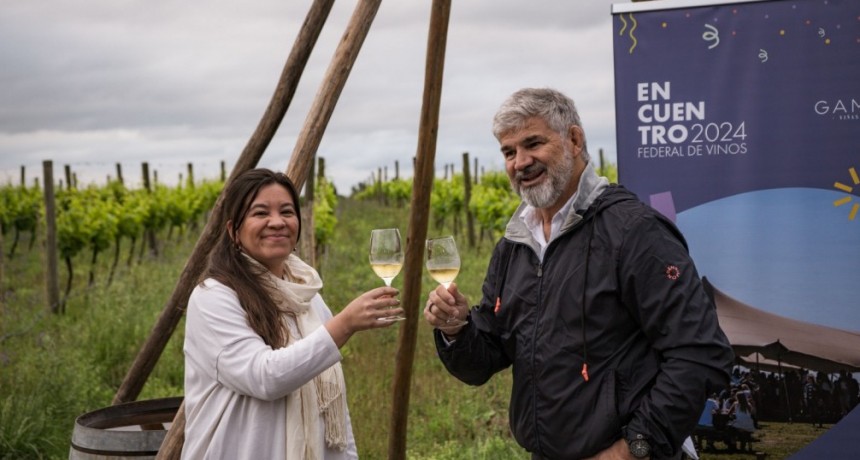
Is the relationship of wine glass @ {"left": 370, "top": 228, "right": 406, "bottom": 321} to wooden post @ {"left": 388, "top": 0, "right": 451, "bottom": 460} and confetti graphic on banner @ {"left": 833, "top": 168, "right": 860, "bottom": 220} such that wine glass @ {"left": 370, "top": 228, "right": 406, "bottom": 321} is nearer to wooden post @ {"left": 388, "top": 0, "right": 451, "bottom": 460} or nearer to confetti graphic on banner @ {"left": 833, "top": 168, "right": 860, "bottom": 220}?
wooden post @ {"left": 388, "top": 0, "right": 451, "bottom": 460}

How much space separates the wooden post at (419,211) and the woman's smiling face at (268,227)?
57.9 inches

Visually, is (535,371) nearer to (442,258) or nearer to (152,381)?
(442,258)

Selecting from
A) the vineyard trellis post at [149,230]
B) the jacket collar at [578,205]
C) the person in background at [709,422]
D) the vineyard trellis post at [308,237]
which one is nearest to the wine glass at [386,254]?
the jacket collar at [578,205]

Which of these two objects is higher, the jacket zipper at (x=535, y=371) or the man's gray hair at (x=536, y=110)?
the man's gray hair at (x=536, y=110)

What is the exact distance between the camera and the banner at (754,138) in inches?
132

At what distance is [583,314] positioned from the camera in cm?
227

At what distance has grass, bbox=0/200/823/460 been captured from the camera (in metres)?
5.23

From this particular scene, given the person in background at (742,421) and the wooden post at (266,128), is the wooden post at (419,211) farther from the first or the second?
the person in background at (742,421)

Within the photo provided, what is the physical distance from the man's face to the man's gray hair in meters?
0.02

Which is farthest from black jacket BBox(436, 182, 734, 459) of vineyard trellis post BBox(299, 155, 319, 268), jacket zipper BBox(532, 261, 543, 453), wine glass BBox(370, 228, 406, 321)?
vineyard trellis post BBox(299, 155, 319, 268)

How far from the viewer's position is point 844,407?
11.2 ft

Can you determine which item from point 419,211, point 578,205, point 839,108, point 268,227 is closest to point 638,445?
point 578,205

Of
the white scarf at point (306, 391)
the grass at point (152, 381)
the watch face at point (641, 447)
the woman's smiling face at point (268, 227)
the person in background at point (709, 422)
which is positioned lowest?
the grass at point (152, 381)

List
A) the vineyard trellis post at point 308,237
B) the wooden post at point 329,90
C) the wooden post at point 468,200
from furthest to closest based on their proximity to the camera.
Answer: the wooden post at point 468,200
the vineyard trellis post at point 308,237
the wooden post at point 329,90
